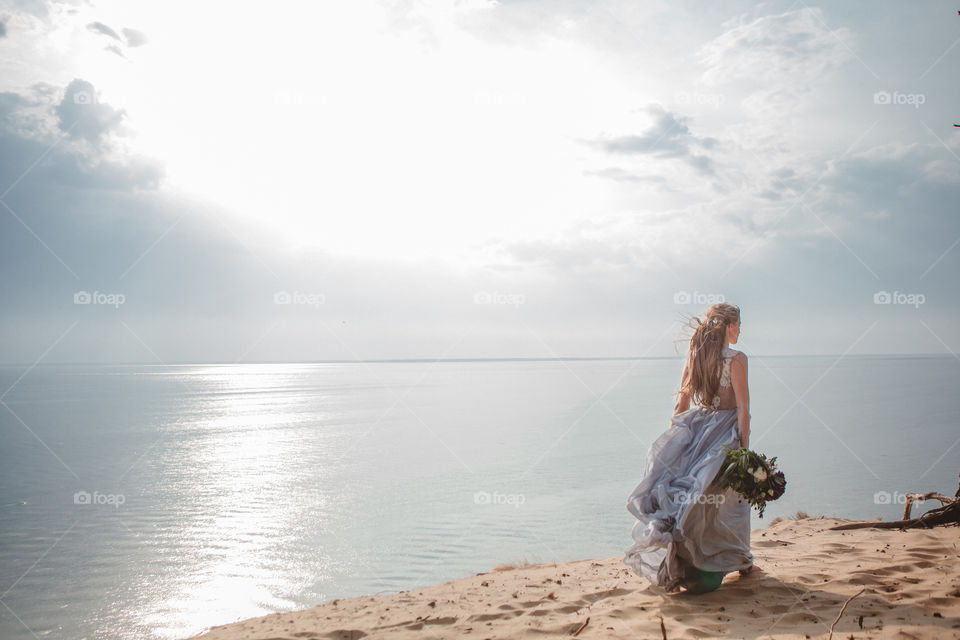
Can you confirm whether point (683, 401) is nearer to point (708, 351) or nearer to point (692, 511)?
point (708, 351)

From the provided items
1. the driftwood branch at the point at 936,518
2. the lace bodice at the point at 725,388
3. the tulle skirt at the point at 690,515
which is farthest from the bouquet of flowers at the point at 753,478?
the driftwood branch at the point at 936,518

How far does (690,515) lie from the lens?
189 inches

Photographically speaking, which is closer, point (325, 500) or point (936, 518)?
point (936, 518)

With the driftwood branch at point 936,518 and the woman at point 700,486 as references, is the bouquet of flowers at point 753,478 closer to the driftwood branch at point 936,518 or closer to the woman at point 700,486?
the woman at point 700,486

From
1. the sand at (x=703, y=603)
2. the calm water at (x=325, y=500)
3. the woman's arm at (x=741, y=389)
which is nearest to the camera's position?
the sand at (x=703, y=603)

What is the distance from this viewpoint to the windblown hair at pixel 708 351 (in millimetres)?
5336

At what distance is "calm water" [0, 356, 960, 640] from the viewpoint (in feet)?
28.8

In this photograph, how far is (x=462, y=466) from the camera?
62.3ft

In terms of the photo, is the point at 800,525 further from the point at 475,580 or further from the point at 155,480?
the point at 155,480

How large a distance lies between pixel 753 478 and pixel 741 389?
0.83 meters

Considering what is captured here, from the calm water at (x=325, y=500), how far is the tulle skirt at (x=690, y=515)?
15.8 feet

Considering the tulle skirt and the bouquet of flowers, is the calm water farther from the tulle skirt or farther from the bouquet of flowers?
the bouquet of flowers

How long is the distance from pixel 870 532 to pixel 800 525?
1.35m

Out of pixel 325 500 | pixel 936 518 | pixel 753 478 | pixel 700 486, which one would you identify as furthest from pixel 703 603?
pixel 325 500
